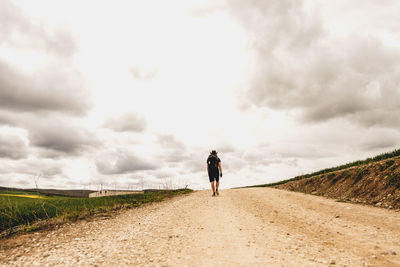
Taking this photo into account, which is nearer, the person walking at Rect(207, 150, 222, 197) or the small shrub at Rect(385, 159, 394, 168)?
the small shrub at Rect(385, 159, 394, 168)

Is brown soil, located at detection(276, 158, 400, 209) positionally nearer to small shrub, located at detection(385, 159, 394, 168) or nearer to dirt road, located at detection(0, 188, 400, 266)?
small shrub, located at detection(385, 159, 394, 168)

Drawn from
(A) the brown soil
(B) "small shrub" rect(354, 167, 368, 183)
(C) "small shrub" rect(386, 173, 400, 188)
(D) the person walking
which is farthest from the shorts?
(C) "small shrub" rect(386, 173, 400, 188)

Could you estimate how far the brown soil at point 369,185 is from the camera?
11531mm

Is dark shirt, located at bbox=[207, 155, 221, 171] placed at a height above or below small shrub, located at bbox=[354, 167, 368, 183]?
above

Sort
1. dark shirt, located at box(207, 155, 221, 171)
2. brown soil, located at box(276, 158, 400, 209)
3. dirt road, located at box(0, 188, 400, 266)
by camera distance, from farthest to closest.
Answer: dark shirt, located at box(207, 155, 221, 171), brown soil, located at box(276, 158, 400, 209), dirt road, located at box(0, 188, 400, 266)

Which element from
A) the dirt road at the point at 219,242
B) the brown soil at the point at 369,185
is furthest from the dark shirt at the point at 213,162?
the dirt road at the point at 219,242

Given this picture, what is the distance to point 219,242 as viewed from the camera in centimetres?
560

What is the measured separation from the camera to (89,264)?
185 inches

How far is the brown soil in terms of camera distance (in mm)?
11531

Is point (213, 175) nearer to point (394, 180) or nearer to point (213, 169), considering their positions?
point (213, 169)

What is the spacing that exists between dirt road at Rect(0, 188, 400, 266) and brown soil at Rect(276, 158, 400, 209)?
3490 mm

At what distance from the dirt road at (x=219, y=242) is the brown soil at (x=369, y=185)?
349cm

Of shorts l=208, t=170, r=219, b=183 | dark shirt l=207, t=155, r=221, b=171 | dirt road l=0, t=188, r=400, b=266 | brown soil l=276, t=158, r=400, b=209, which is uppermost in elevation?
dark shirt l=207, t=155, r=221, b=171

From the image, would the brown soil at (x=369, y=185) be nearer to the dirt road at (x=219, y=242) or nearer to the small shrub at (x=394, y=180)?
the small shrub at (x=394, y=180)
